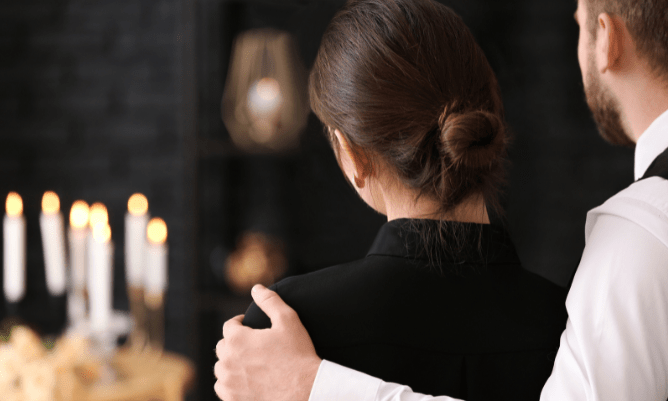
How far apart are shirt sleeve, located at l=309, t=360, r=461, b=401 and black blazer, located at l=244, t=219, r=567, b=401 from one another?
0.02 meters

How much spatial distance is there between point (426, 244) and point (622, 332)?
22 cm

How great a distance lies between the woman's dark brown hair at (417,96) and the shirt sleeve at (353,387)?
0.68 feet

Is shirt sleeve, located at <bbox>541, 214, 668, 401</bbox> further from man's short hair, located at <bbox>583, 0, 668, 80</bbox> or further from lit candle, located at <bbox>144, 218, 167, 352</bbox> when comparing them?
lit candle, located at <bbox>144, 218, 167, 352</bbox>

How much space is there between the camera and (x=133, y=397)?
148cm

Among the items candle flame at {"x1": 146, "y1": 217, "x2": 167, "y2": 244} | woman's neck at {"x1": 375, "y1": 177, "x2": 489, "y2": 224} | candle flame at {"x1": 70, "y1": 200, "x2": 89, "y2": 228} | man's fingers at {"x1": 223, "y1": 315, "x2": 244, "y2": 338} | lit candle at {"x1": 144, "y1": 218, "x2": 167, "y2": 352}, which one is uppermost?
woman's neck at {"x1": 375, "y1": 177, "x2": 489, "y2": 224}

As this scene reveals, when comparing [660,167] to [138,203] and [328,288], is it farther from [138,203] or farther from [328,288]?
[138,203]

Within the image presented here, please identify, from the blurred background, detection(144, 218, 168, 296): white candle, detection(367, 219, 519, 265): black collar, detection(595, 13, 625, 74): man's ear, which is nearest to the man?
detection(367, 219, 519, 265): black collar

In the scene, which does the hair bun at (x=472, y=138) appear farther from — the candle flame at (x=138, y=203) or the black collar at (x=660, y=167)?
the candle flame at (x=138, y=203)

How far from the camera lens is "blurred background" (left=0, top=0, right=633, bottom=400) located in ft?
6.09

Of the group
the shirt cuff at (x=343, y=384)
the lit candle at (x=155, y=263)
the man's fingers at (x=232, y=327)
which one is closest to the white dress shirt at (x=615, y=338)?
the shirt cuff at (x=343, y=384)

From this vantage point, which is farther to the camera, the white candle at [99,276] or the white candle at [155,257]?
the white candle at [155,257]

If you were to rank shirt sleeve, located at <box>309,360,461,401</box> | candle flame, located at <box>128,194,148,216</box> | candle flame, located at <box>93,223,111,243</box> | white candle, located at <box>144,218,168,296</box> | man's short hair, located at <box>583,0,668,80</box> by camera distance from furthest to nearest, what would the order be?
candle flame, located at <box>128,194,148,216</box>
white candle, located at <box>144,218,168,296</box>
candle flame, located at <box>93,223,111,243</box>
man's short hair, located at <box>583,0,668,80</box>
shirt sleeve, located at <box>309,360,461,401</box>

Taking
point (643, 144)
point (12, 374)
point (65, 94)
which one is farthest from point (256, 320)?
point (65, 94)

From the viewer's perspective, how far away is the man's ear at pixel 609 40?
31.8 inches
